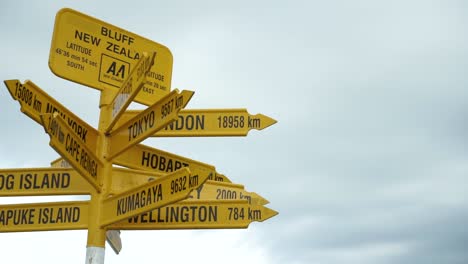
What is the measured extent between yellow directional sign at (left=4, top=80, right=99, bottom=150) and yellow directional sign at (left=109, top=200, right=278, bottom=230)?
82cm

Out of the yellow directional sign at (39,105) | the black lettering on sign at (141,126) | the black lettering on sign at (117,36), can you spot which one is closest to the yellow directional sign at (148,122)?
the black lettering on sign at (141,126)

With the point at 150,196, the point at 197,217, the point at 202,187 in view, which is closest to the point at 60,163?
the point at 202,187

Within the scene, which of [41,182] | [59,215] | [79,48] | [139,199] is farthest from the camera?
[79,48]

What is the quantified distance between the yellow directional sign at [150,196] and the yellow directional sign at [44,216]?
285 millimetres

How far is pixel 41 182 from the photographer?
5391mm

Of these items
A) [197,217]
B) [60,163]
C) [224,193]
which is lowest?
[197,217]

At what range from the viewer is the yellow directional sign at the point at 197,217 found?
5.14m

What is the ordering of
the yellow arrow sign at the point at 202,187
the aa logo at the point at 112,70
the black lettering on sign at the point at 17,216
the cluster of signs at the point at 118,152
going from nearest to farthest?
the cluster of signs at the point at 118,152, the black lettering on sign at the point at 17,216, the yellow arrow sign at the point at 202,187, the aa logo at the point at 112,70

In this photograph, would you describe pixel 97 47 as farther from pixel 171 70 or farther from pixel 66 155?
pixel 66 155

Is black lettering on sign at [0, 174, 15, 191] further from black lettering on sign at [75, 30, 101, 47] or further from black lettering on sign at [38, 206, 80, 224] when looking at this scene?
black lettering on sign at [75, 30, 101, 47]

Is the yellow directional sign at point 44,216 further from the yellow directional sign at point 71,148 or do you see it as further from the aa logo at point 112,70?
the aa logo at point 112,70

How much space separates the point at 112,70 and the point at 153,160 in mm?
980

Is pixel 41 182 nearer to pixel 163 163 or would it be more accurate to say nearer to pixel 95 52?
pixel 163 163

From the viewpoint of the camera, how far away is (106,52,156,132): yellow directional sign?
439 centimetres
